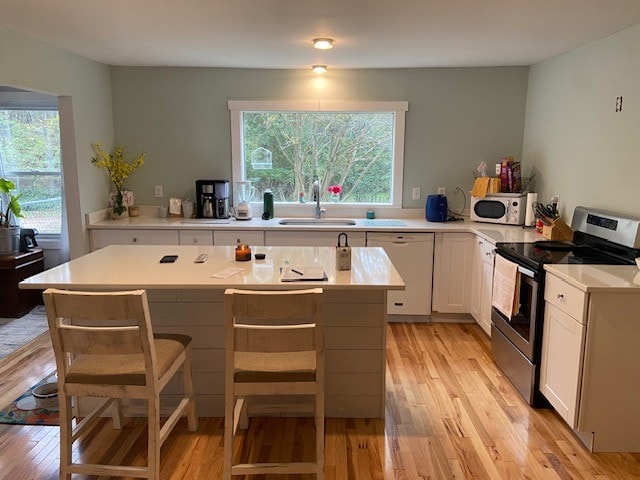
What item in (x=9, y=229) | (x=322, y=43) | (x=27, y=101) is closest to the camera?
(x=322, y=43)

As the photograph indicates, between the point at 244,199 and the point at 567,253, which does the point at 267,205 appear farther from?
the point at 567,253

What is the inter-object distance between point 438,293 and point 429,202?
856 mm

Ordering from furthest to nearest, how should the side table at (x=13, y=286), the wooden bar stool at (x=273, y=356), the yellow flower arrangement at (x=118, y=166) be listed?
the yellow flower arrangement at (x=118, y=166), the side table at (x=13, y=286), the wooden bar stool at (x=273, y=356)

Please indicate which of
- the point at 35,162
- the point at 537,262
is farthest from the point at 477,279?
the point at 35,162

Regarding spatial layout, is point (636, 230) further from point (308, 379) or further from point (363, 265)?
point (308, 379)

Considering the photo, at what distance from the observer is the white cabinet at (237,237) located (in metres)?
4.21

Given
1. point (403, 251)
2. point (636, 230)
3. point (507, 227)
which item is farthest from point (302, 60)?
point (636, 230)

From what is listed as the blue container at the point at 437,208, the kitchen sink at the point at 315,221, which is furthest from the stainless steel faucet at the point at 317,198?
the blue container at the point at 437,208

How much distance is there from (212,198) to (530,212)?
283 cm

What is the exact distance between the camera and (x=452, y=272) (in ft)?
13.8

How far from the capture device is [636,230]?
2.70 m

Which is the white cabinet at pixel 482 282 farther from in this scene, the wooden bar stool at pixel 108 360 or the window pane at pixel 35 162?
the window pane at pixel 35 162

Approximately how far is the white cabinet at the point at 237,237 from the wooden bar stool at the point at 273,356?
2.14 m

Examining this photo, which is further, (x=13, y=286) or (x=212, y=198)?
(x=212, y=198)
